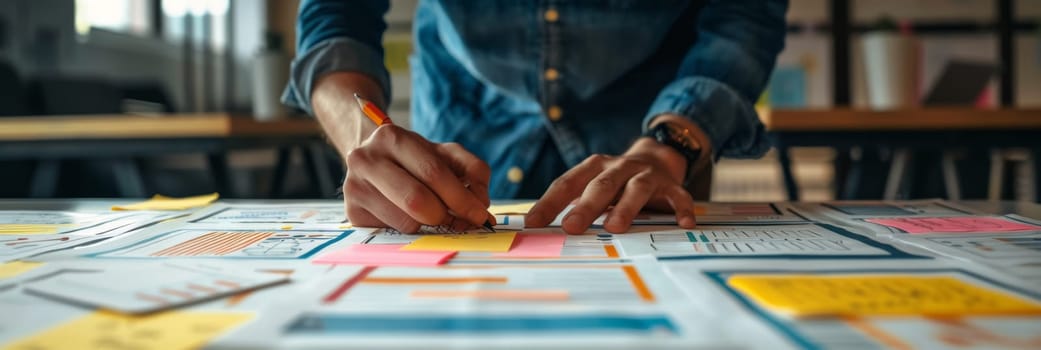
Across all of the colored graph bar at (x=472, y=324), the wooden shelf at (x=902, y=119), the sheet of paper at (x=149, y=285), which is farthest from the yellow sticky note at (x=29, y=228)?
the wooden shelf at (x=902, y=119)

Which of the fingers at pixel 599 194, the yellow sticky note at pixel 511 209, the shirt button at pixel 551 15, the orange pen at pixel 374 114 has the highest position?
the shirt button at pixel 551 15

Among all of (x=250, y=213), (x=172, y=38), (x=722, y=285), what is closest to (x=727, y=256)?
(x=722, y=285)

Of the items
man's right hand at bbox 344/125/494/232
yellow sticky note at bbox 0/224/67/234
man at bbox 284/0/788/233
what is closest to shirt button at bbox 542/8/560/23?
man at bbox 284/0/788/233

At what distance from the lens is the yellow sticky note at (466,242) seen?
1.69ft

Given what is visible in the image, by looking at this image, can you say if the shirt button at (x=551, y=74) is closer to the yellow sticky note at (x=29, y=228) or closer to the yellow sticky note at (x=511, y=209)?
the yellow sticky note at (x=511, y=209)

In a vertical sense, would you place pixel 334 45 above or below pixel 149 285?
above

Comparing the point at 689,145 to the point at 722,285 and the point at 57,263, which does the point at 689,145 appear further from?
the point at 57,263

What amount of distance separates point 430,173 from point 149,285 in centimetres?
24

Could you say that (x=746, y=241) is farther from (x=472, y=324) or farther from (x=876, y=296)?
(x=472, y=324)

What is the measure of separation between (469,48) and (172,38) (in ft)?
13.7

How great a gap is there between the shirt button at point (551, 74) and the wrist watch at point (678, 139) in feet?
0.73

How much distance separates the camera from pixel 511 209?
2.61 ft

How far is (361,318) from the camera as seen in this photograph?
1.04 ft

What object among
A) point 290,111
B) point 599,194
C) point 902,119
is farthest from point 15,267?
point 290,111
